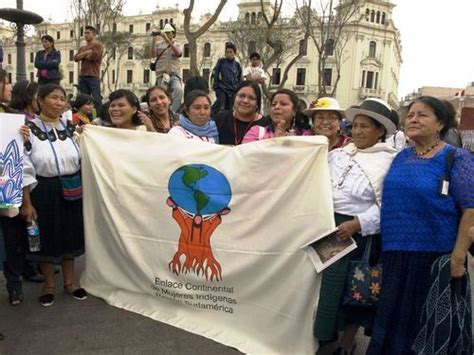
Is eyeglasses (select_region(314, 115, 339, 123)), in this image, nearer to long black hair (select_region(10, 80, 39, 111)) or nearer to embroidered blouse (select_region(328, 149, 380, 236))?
embroidered blouse (select_region(328, 149, 380, 236))

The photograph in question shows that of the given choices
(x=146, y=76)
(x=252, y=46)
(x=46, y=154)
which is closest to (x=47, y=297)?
(x=46, y=154)

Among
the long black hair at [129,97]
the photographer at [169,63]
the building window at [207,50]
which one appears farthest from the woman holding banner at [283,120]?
the building window at [207,50]

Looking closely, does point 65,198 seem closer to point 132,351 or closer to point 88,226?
point 88,226

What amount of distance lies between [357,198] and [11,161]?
2.24 m

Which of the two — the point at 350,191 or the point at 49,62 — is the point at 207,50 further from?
the point at 350,191

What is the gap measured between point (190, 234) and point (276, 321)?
0.85 meters

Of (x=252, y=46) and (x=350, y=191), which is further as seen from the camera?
(x=252, y=46)

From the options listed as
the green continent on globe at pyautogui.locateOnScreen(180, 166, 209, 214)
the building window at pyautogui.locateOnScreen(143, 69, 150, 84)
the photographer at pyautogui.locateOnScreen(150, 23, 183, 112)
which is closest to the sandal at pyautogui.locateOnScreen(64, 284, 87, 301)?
the green continent on globe at pyautogui.locateOnScreen(180, 166, 209, 214)

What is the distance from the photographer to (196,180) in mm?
3189

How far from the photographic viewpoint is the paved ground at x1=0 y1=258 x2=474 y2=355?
9.71ft

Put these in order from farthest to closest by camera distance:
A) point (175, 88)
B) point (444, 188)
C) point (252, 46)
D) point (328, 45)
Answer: point (252, 46) → point (328, 45) → point (175, 88) → point (444, 188)

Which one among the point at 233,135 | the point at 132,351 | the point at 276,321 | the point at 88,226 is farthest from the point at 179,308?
the point at 233,135

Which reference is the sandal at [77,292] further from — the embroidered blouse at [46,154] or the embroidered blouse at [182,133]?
the embroidered blouse at [182,133]

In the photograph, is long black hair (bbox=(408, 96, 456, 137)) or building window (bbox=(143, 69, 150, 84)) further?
building window (bbox=(143, 69, 150, 84))
